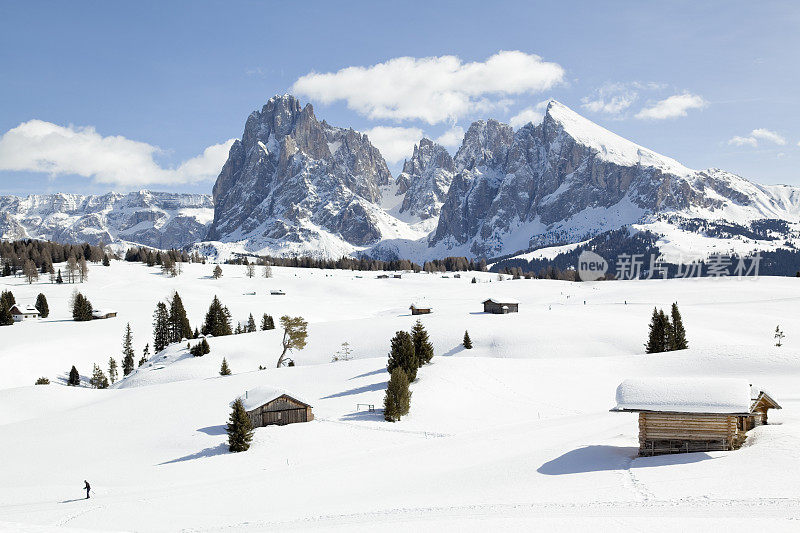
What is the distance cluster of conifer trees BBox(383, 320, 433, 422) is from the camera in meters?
46.1

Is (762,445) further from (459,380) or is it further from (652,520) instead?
(459,380)

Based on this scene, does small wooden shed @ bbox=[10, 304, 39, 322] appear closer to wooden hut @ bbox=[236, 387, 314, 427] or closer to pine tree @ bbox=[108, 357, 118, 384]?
pine tree @ bbox=[108, 357, 118, 384]

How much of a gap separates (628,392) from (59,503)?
32674 mm

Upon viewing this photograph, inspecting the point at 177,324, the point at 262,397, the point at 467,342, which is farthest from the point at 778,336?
the point at 177,324

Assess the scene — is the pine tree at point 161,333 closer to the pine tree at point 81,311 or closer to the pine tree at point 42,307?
the pine tree at point 81,311

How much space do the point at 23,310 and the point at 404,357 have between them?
325 ft

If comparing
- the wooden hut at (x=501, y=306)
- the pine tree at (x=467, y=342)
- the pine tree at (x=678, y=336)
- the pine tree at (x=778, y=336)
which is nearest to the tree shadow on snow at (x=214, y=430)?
the pine tree at (x=467, y=342)

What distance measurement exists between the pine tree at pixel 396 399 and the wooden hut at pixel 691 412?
1859 centimetres

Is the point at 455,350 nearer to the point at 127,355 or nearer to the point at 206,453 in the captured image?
the point at 206,453

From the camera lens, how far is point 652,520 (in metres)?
20.6

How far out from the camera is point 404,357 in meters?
56.5

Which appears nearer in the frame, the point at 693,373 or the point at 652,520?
the point at 652,520

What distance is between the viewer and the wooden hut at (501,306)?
10206cm

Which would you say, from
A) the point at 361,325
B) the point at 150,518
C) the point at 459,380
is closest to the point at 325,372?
the point at 459,380
